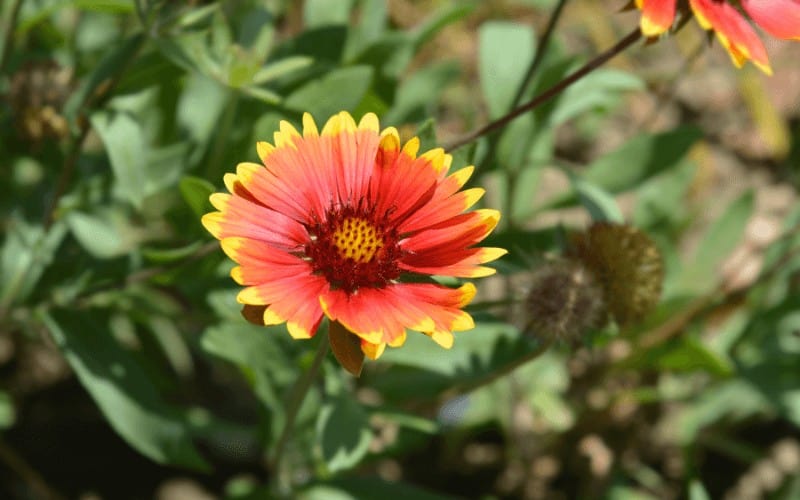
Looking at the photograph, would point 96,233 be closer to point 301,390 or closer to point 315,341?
point 315,341

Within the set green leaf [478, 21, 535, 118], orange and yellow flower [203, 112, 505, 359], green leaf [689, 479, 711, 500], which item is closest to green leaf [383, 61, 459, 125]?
green leaf [478, 21, 535, 118]

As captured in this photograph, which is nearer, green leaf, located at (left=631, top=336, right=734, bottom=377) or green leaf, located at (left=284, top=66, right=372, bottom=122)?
green leaf, located at (left=284, top=66, right=372, bottom=122)

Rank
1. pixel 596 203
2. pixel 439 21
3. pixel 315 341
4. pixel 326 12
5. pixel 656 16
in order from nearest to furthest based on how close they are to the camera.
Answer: pixel 656 16
pixel 315 341
pixel 596 203
pixel 439 21
pixel 326 12

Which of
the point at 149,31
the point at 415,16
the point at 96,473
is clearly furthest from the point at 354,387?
the point at 415,16

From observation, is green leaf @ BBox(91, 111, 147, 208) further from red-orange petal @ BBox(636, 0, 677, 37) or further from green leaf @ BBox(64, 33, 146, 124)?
red-orange petal @ BBox(636, 0, 677, 37)

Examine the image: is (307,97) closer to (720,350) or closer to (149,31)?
(149,31)

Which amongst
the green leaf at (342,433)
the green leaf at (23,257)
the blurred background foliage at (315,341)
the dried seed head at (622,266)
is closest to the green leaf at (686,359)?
the blurred background foliage at (315,341)

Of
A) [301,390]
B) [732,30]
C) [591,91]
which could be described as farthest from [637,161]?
[301,390]
